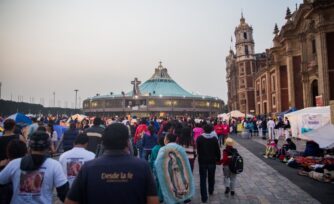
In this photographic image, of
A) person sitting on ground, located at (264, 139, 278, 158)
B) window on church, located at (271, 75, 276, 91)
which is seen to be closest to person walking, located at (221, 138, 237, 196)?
person sitting on ground, located at (264, 139, 278, 158)

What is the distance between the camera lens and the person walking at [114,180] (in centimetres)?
254

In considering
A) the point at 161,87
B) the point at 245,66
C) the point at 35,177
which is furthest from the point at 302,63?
the point at 161,87

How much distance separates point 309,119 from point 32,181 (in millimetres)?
22062

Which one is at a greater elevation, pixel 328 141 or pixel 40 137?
pixel 40 137

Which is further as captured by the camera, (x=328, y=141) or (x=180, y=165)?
(x=328, y=141)

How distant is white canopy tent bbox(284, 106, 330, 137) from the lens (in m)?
20.5

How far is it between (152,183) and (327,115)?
20804 millimetres

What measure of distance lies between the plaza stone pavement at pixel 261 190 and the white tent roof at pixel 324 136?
200 cm

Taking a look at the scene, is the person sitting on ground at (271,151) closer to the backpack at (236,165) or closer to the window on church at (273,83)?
the backpack at (236,165)

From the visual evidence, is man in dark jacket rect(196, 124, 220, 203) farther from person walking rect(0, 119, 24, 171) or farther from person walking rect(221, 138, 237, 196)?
person walking rect(0, 119, 24, 171)

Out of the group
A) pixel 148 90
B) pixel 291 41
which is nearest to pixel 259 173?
pixel 291 41

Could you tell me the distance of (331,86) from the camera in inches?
1077

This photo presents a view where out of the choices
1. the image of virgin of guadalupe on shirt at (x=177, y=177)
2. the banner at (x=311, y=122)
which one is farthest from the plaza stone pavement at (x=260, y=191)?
the banner at (x=311, y=122)

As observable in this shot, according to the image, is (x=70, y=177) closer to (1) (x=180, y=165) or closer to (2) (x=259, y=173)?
(1) (x=180, y=165)
